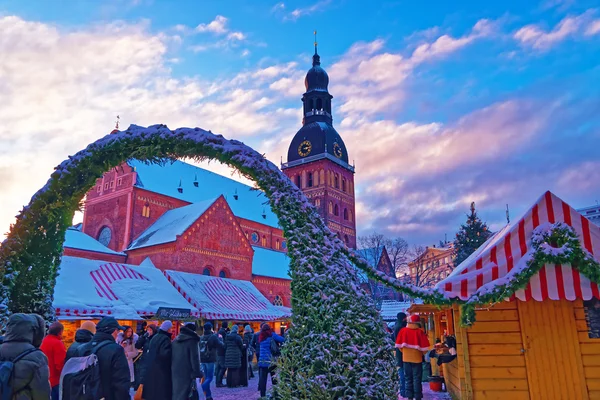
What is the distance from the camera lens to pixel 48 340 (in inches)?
232

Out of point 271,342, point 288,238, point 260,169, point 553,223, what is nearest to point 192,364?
point 288,238

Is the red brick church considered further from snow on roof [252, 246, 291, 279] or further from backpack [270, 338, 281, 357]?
backpack [270, 338, 281, 357]

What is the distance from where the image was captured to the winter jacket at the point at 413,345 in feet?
29.2

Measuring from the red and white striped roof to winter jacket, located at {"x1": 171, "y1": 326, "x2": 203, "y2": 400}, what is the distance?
3.97m

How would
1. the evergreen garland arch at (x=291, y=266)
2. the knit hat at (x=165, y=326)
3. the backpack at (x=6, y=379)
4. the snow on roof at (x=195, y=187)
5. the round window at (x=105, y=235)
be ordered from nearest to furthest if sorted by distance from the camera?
1. the backpack at (x=6, y=379)
2. the evergreen garland arch at (x=291, y=266)
3. the knit hat at (x=165, y=326)
4. the round window at (x=105, y=235)
5. the snow on roof at (x=195, y=187)

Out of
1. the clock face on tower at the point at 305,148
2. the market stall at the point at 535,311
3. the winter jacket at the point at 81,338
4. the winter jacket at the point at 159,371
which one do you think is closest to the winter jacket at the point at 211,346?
the winter jacket at the point at 159,371

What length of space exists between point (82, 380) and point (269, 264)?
35.4 meters

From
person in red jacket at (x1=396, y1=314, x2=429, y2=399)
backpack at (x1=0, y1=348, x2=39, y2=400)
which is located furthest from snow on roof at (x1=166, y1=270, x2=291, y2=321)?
backpack at (x1=0, y1=348, x2=39, y2=400)

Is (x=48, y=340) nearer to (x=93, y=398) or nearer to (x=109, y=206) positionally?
(x=93, y=398)

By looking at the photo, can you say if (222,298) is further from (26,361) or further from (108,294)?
(26,361)

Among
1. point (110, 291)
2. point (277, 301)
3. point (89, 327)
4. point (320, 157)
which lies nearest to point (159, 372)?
point (89, 327)

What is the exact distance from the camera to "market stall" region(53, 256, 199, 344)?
1653 cm

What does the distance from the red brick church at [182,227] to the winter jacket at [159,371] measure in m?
13.2

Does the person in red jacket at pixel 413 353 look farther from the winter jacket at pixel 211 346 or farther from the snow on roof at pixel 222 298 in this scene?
the snow on roof at pixel 222 298
